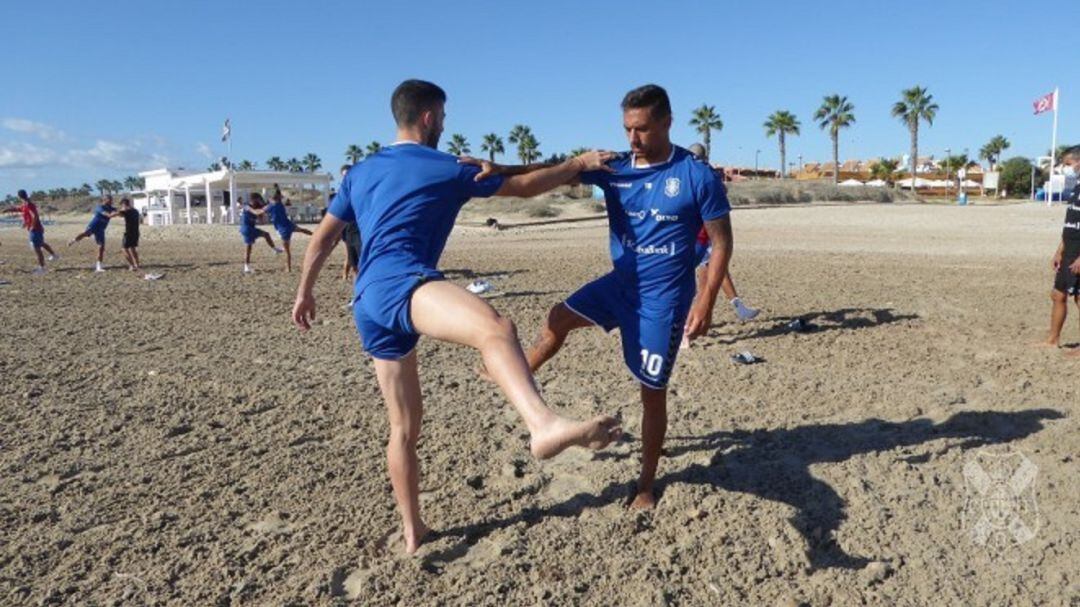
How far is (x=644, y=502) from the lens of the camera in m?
4.13

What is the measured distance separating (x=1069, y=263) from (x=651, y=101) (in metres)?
5.94

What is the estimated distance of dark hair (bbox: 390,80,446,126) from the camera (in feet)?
10.7

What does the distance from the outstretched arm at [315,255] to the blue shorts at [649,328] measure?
1437mm

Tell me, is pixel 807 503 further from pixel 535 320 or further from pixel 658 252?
pixel 535 320

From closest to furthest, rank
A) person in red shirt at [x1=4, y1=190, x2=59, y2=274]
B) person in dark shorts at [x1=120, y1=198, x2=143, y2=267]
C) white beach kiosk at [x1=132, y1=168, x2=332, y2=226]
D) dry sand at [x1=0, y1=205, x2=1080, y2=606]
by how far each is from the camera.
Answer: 1. dry sand at [x1=0, y1=205, x2=1080, y2=606]
2. person in red shirt at [x1=4, y1=190, x2=59, y2=274]
3. person in dark shorts at [x1=120, y1=198, x2=143, y2=267]
4. white beach kiosk at [x1=132, y1=168, x2=332, y2=226]

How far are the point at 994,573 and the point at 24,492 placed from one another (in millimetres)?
4999

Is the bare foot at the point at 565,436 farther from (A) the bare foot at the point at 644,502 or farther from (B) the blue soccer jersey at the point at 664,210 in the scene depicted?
(A) the bare foot at the point at 644,502

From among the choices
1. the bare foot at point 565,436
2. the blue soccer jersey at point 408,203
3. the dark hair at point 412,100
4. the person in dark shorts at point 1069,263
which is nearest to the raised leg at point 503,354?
the bare foot at point 565,436

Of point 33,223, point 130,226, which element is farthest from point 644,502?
point 33,223

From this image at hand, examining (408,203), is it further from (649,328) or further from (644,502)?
(644,502)

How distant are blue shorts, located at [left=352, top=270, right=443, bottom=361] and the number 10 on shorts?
1.19 metres

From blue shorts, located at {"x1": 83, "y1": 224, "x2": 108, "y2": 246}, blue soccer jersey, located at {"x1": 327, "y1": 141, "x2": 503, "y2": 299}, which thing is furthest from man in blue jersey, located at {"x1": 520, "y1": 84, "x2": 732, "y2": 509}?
blue shorts, located at {"x1": 83, "y1": 224, "x2": 108, "y2": 246}

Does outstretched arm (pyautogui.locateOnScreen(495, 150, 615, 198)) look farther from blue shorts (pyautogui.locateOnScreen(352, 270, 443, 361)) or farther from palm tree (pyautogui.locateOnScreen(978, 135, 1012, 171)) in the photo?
palm tree (pyautogui.locateOnScreen(978, 135, 1012, 171))

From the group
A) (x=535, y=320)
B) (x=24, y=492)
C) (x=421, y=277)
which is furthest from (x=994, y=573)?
(x=535, y=320)
